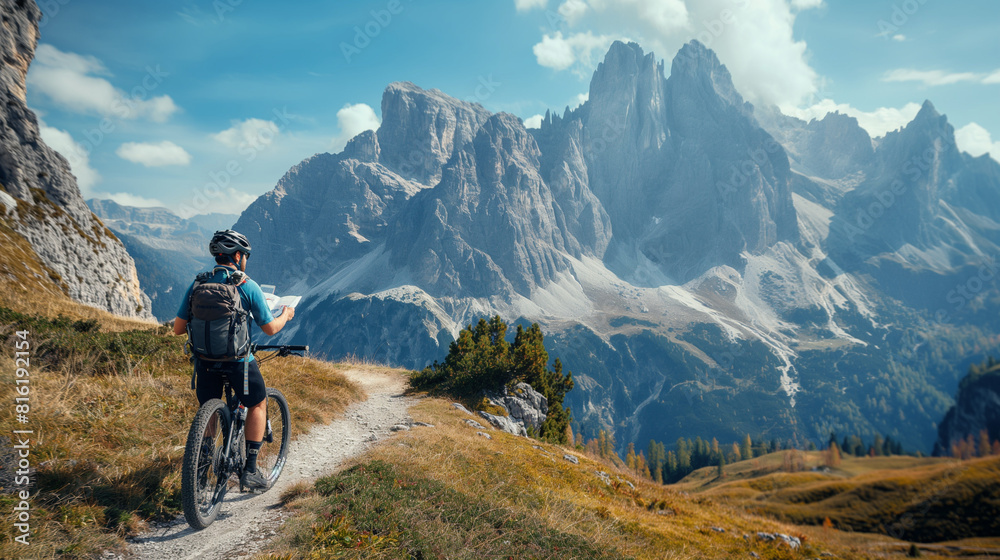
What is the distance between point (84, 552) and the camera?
14.7ft

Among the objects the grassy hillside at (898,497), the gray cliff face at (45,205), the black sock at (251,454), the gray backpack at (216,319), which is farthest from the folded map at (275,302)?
the gray cliff face at (45,205)

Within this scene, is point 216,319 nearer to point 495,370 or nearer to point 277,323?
point 277,323

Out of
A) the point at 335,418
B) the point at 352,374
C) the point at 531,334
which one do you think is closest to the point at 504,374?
the point at 531,334

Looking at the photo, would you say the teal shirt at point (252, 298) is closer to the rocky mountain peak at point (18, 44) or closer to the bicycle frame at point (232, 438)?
the bicycle frame at point (232, 438)

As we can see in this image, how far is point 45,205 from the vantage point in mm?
30828

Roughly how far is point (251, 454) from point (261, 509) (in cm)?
92

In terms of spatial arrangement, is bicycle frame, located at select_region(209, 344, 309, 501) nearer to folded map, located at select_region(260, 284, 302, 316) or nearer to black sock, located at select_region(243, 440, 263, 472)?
black sock, located at select_region(243, 440, 263, 472)

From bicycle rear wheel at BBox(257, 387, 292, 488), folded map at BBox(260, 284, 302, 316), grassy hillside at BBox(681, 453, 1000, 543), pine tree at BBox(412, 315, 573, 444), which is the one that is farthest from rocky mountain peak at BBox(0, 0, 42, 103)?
grassy hillside at BBox(681, 453, 1000, 543)

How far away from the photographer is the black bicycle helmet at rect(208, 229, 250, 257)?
6.14m

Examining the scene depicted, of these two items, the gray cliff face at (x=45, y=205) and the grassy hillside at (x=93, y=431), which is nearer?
the grassy hillside at (x=93, y=431)

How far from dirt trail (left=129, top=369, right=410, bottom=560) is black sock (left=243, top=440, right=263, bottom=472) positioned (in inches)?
23.9

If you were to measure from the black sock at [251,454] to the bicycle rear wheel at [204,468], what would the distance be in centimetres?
45

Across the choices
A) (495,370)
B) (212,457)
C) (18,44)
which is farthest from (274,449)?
(18,44)

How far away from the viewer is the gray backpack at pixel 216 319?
18.2 feet
